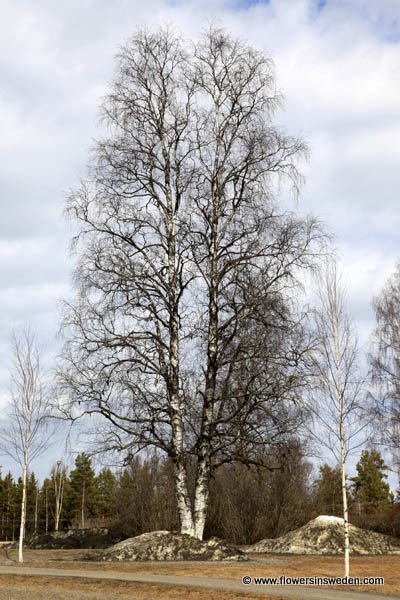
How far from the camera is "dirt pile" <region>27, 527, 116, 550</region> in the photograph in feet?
91.0

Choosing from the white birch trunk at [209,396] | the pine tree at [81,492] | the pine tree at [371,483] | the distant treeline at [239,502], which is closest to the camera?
the white birch trunk at [209,396]

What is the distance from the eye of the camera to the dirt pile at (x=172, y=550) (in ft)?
62.4

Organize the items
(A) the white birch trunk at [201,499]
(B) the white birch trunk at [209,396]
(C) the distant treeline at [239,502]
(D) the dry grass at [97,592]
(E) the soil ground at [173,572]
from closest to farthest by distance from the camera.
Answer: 1. (D) the dry grass at [97,592]
2. (E) the soil ground at [173,572]
3. (A) the white birch trunk at [201,499]
4. (B) the white birch trunk at [209,396]
5. (C) the distant treeline at [239,502]

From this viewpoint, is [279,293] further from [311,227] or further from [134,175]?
[134,175]

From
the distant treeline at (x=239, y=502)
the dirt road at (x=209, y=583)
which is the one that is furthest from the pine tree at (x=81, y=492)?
the dirt road at (x=209, y=583)

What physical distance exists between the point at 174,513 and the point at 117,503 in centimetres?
354

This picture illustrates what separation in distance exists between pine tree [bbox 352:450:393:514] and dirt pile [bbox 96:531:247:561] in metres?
43.4

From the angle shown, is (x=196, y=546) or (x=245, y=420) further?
(x=245, y=420)

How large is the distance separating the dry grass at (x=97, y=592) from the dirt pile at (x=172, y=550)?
183 inches

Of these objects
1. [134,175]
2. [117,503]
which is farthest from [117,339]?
[117,503]

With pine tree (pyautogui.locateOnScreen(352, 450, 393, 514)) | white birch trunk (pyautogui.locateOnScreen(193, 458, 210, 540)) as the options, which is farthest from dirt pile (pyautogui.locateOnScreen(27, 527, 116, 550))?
pine tree (pyautogui.locateOnScreen(352, 450, 393, 514))

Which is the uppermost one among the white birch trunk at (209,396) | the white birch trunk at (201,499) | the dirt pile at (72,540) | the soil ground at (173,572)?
the white birch trunk at (209,396)

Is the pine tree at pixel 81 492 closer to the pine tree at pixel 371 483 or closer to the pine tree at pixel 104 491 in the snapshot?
the pine tree at pixel 104 491

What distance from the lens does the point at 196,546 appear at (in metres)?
19.4
